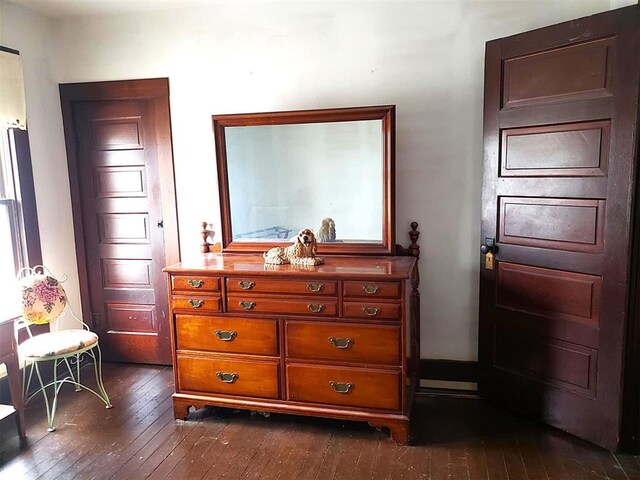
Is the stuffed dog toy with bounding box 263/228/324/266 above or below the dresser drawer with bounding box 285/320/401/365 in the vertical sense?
above

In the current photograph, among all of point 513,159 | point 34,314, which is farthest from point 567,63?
point 34,314

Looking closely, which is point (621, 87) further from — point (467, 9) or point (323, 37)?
point (323, 37)

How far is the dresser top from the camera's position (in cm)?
241

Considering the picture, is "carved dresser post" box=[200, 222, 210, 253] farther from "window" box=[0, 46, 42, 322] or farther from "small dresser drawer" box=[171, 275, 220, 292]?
"window" box=[0, 46, 42, 322]

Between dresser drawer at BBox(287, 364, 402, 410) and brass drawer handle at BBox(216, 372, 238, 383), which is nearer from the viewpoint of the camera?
dresser drawer at BBox(287, 364, 402, 410)

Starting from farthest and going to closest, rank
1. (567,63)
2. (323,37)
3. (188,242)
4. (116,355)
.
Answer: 1. (116,355)
2. (188,242)
3. (323,37)
4. (567,63)

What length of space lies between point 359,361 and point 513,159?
4.42ft

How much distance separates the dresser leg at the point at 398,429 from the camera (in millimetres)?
2408

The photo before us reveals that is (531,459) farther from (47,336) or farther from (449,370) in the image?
(47,336)

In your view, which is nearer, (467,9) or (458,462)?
(458,462)

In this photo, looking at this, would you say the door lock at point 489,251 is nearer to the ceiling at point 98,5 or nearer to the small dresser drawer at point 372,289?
the small dresser drawer at point 372,289

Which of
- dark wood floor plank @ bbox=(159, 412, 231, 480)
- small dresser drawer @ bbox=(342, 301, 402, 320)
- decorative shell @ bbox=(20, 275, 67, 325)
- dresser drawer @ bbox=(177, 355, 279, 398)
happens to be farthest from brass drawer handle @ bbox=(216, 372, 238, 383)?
decorative shell @ bbox=(20, 275, 67, 325)

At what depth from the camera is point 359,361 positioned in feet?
8.02

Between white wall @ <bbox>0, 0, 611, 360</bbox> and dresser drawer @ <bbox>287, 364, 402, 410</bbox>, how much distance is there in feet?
2.28
